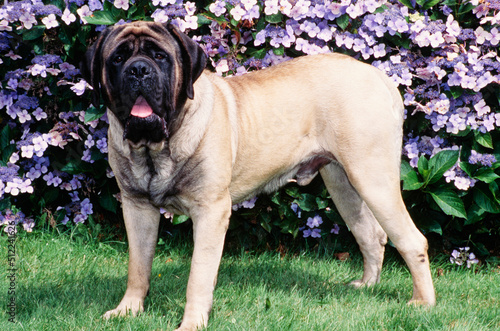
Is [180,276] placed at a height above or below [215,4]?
below

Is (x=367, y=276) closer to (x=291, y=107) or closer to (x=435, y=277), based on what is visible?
(x=435, y=277)

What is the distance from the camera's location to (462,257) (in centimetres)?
433

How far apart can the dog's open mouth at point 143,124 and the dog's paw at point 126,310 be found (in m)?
0.87

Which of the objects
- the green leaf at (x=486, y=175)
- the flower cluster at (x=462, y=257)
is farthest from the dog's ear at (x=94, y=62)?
the flower cluster at (x=462, y=257)

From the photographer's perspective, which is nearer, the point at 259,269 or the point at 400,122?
the point at 400,122

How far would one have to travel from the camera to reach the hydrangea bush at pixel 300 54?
A: 400 centimetres

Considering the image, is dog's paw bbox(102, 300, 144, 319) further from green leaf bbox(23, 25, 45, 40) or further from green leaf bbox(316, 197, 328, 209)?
green leaf bbox(23, 25, 45, 40)

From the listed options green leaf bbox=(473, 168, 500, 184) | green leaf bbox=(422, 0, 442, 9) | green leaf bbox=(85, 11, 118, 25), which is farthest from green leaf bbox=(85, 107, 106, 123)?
green leaf bbox=(473, 168, 500, 184)

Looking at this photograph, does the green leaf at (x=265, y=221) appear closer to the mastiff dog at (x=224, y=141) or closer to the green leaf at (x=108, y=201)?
the mastiff dog at (x=224, y=141)

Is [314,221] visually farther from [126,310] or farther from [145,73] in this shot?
[145,73]

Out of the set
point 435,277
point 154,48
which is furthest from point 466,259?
point 154,48

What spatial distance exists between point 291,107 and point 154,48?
0.87 m

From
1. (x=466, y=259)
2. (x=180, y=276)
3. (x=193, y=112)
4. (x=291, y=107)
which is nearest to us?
(x=193, y=112)

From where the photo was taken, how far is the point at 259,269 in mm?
4066
